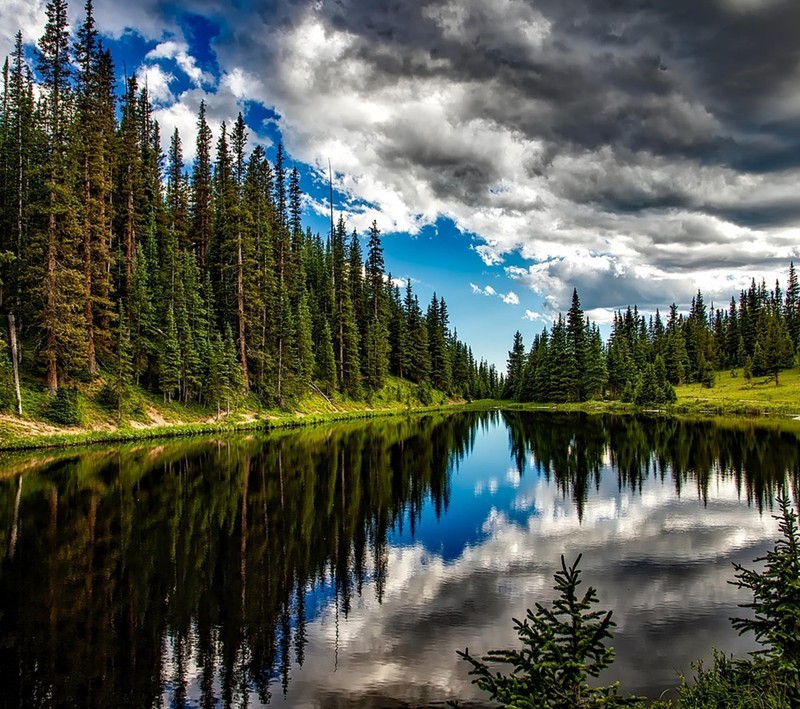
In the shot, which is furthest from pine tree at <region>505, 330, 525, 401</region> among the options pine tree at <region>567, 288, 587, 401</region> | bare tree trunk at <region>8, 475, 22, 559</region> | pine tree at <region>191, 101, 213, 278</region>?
bare tree trunk at <region>8, 475, 22, 559</region>

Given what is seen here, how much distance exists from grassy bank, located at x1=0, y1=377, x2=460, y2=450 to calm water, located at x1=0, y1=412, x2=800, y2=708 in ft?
12.8

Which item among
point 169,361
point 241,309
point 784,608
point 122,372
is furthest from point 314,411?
point 784,608

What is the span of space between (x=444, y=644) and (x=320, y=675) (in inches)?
110

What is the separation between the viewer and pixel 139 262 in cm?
5041

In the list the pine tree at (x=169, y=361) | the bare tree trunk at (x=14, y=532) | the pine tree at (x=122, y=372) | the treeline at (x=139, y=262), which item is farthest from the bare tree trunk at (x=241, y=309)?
the bare tree trunk at (x=14, y=532)

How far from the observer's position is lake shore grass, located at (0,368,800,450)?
36.3m

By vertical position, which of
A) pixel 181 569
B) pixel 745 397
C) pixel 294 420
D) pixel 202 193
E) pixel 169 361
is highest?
pixel 202 193

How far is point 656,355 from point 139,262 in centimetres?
10541

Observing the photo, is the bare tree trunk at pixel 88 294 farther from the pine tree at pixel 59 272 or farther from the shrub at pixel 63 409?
the shrub at pixel 63 409

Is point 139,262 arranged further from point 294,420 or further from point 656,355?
point 656,355

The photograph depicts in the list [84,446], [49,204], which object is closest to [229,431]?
[84,446]

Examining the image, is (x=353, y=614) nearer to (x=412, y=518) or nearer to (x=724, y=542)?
→ (x=412, y=518)

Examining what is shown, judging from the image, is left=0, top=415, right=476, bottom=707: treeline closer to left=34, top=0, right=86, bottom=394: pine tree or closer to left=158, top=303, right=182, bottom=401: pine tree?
left=34, top=0, right=86, bottom=394: pine tree

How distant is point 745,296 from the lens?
134125 millimetres
